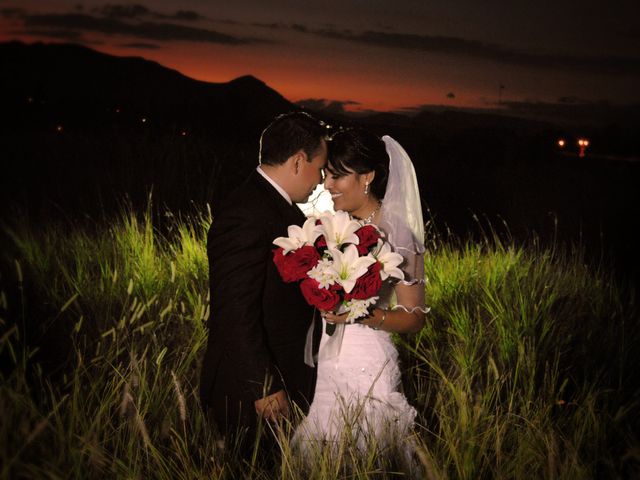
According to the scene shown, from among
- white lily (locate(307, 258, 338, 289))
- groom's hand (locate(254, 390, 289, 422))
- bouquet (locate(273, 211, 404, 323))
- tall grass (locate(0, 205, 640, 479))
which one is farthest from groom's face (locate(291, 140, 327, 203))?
tall grass (locate(0, 205, 640, 479))

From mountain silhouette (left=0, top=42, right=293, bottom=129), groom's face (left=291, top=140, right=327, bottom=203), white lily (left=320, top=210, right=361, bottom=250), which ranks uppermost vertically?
groom's face (left=291, top=140, right=327, bottom=203)

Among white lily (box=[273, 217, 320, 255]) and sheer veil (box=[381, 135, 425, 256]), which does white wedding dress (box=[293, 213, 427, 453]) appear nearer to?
sheer veil (box=[381, 135, 425, 256])

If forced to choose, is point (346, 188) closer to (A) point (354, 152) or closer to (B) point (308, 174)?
(A) point (354, 152)

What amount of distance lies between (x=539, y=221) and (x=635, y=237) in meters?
1.77

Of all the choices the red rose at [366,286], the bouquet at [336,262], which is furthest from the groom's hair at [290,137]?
the red rose at [366,286]

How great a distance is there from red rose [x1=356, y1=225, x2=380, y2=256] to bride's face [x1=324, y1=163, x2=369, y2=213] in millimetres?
837

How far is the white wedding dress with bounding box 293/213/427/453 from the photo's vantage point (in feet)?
11.0

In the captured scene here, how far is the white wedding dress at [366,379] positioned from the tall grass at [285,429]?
141 millimetres

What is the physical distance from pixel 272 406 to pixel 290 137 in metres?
1.37

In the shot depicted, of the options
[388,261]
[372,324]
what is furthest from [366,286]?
[372,324]

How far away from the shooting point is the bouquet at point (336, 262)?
117 inches

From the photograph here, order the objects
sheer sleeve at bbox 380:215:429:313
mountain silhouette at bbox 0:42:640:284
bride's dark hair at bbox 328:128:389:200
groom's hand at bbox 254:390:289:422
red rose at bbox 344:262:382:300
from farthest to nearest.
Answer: mountain silhouette at bbox 0:42:640:284 < bride's dark hair at bbox 328:128:389:200 < sheer sleeve at bbox 380:215:429:313 < groom's hand at bbox 254:390:289:422 < red rose at bbox 344:262:382:300

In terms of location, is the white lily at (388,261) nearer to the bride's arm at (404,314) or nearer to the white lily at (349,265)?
the white lily at (349,265)

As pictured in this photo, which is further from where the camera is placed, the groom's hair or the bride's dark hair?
the bride's dark hair
